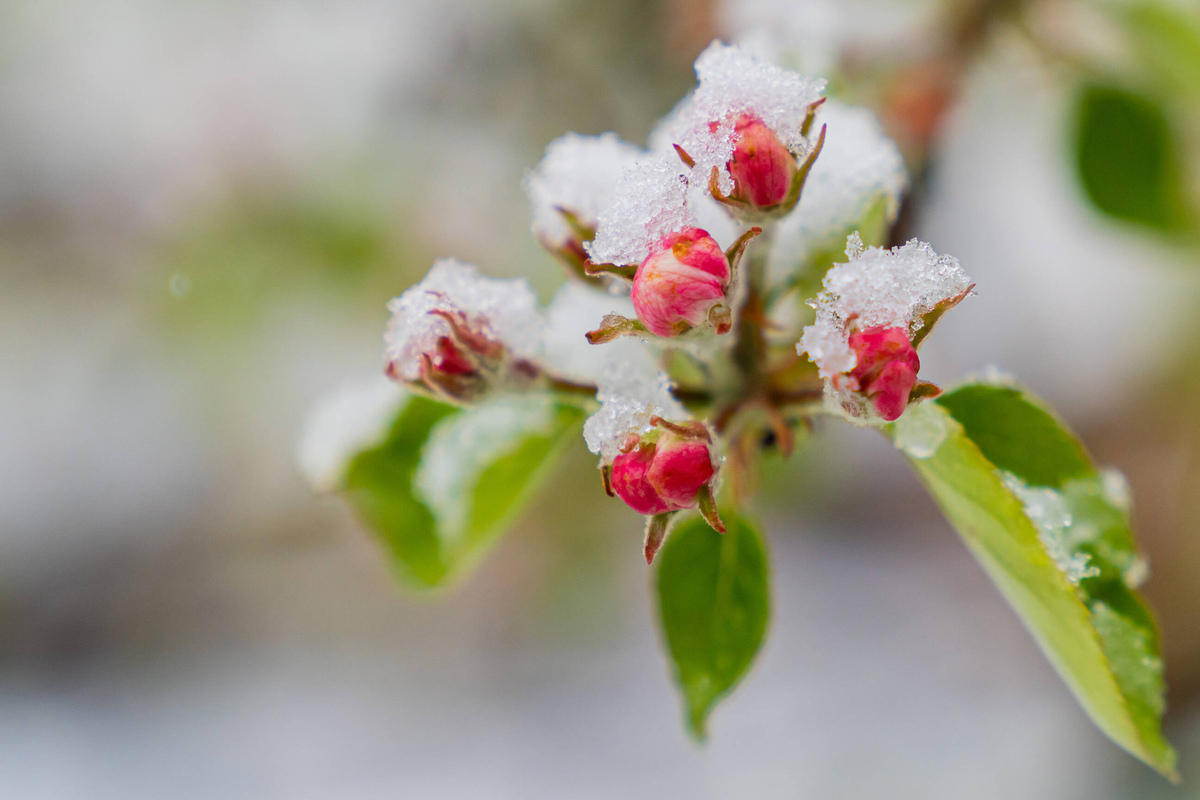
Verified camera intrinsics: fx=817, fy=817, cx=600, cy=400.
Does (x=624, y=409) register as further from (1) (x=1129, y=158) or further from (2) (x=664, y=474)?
(1) (x=1129, y=158)

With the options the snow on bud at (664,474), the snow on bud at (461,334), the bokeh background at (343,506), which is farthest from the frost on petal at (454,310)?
the bokeh background at (343,506)

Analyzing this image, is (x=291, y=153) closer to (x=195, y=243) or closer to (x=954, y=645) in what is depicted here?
(x=195, y=243)

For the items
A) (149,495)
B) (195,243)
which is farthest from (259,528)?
(195,243)

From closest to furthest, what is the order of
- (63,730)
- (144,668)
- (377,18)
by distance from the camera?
(377,18) → (63,730) → (144,668)

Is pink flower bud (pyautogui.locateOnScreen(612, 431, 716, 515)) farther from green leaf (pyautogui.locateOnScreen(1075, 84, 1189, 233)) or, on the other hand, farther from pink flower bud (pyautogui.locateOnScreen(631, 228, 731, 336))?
green leaf (pyautogui.locateOnScreen(1075, 84, 1189, 233))

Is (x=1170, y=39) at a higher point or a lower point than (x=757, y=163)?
higher

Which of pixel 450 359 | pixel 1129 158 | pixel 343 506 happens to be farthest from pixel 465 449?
pixel 343 506

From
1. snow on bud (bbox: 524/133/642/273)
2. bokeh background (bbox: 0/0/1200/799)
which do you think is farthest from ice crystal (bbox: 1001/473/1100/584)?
bokeh background (bbox: 0/0/1200/799)
